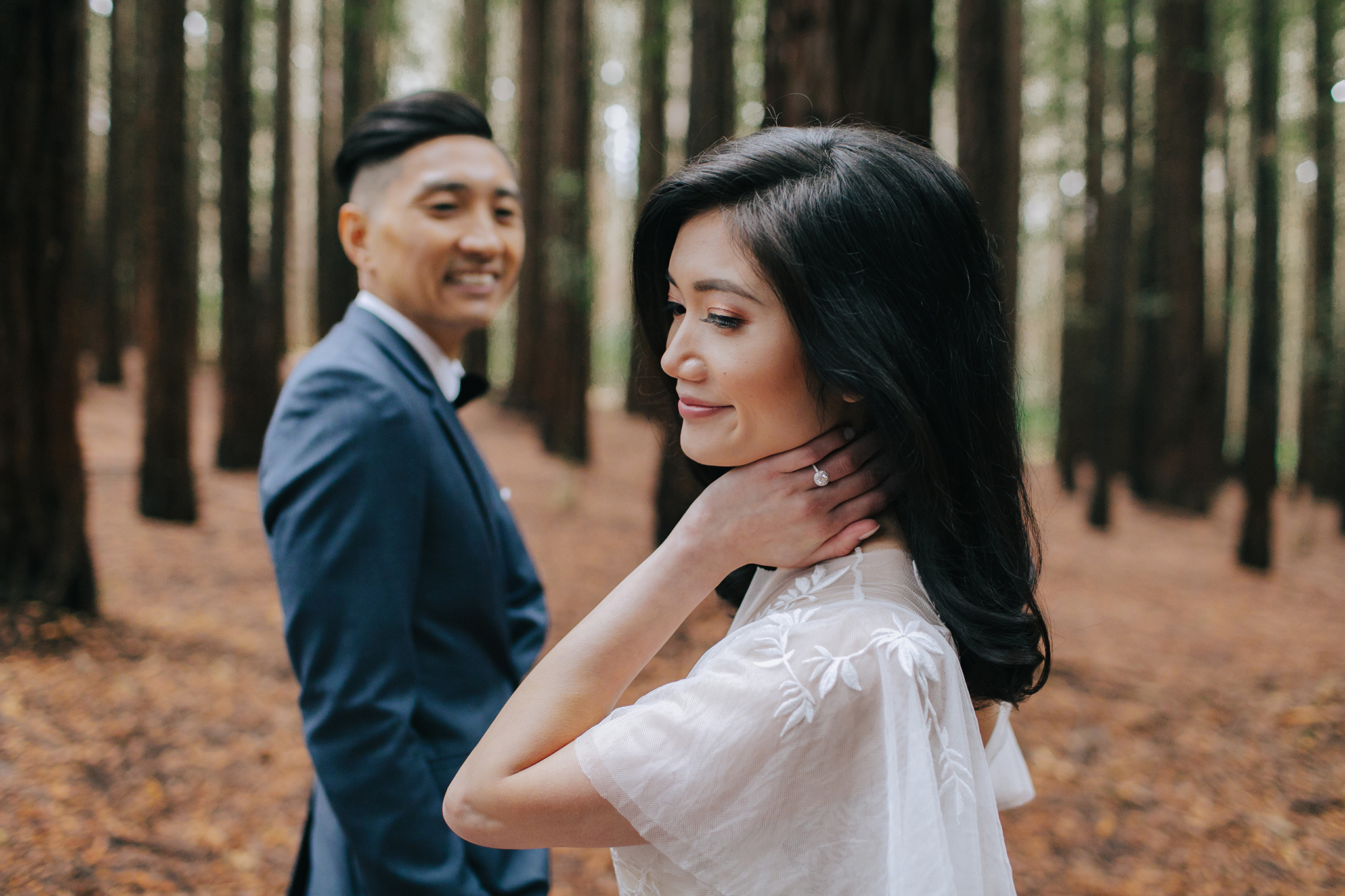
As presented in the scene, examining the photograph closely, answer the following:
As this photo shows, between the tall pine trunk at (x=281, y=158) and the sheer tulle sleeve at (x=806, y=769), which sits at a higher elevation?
the tall pine trunk at (x=281, y=158)

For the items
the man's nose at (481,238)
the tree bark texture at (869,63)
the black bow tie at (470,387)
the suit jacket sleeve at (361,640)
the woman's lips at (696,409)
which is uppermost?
the tree bark texture at (869,63)

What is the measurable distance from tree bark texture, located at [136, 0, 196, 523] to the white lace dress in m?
8.16

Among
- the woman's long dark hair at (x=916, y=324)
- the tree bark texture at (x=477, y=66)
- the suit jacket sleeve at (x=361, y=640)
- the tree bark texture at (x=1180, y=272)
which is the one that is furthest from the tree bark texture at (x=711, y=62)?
the tree bark texture at (x=477, y=66)

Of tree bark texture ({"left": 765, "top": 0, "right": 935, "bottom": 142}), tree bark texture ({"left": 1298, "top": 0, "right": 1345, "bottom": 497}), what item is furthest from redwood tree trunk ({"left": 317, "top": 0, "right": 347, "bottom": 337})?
tree bark texture ({"left": 1298, "top": 0, "right": 1345, "bottom": 497})

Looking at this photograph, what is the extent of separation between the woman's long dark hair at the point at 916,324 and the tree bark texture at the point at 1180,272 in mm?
12786

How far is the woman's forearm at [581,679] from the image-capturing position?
1.23 meters

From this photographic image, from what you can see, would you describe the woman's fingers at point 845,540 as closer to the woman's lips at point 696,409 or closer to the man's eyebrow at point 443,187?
the woman's lips at point 696,409

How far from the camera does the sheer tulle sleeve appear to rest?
1120mm

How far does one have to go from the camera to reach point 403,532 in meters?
1.74

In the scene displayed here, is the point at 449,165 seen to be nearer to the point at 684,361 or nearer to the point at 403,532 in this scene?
the point at 403,532

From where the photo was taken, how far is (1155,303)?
13.0 m

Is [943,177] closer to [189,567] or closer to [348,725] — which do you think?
[348,725]

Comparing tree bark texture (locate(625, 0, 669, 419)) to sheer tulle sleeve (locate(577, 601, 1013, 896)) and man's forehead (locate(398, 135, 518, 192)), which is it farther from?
sheer tulle sleeve (locate(577, 601, 1013, 896))

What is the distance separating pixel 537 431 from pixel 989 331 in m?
14.2
